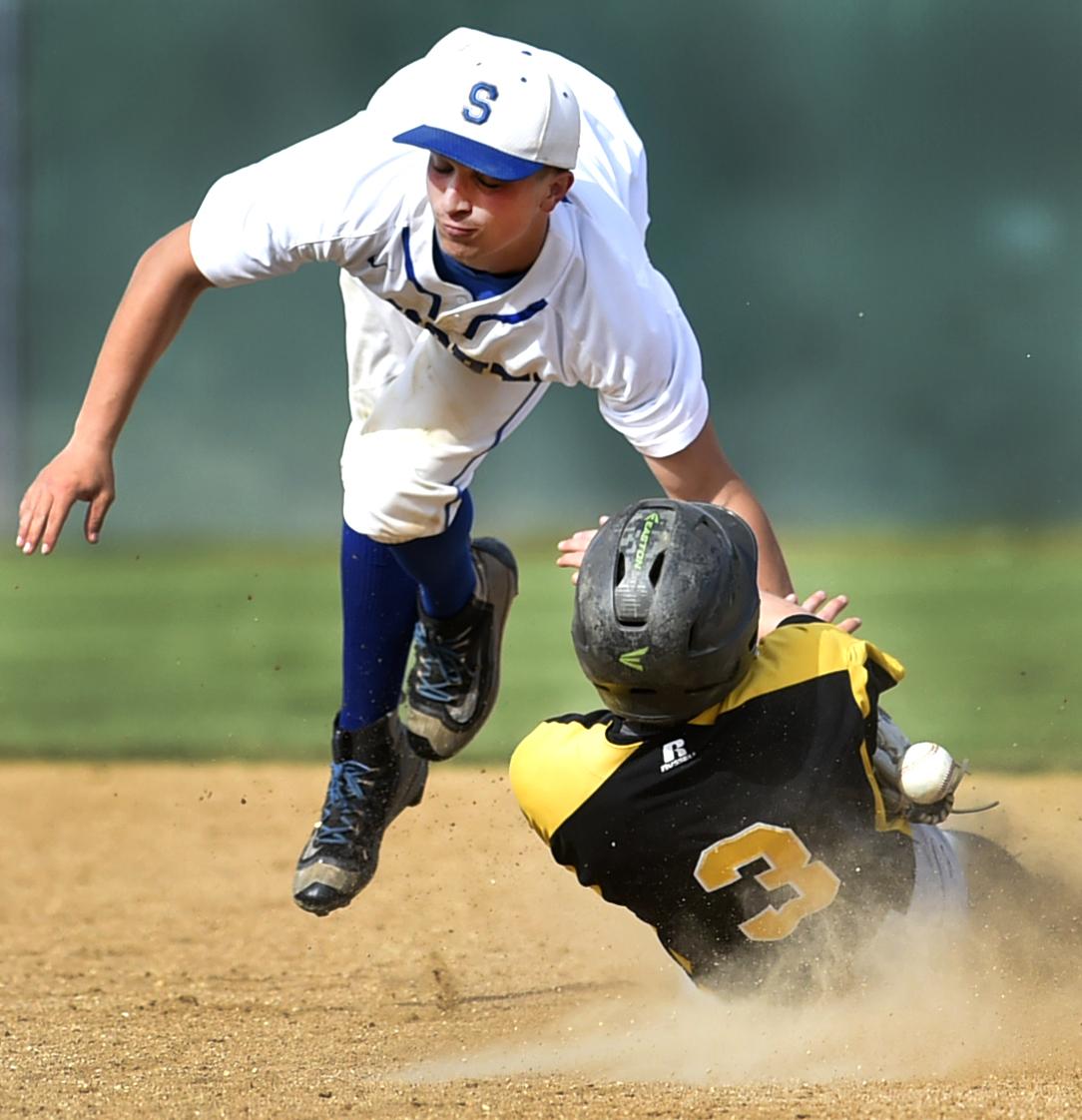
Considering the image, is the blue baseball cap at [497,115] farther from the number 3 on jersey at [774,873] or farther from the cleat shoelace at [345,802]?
the cleat shoelace at [345,802]

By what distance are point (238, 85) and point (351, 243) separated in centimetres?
542

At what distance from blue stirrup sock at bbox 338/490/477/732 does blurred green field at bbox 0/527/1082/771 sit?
2443 millimetres

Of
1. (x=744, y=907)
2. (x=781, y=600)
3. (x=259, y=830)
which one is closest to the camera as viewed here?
(x=744, y=907)

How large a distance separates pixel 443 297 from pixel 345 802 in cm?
120

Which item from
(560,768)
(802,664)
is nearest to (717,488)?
(802,664)

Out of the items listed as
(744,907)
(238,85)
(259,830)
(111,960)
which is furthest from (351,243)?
(238,85)

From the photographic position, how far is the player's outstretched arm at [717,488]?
9.85 feet

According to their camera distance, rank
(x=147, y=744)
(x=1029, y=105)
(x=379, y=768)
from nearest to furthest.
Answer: (x=379, y=768) → (x=147, y=744) → (x=1029, y=105)

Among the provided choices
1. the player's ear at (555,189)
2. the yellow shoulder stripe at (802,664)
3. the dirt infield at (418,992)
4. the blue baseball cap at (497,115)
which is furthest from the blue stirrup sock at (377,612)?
the yellow shoulder stripe at (802,664)

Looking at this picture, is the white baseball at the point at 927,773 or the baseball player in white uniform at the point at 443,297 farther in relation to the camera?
the baseball player in white uniform at the point at 443,297

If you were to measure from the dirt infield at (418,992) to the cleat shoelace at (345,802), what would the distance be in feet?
1.30

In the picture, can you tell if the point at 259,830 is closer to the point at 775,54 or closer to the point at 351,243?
the point at 351,243

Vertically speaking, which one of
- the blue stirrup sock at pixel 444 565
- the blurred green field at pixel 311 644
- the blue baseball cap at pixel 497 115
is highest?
the blue baseball cap at pixel 497 115

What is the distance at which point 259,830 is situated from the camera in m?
5.14
